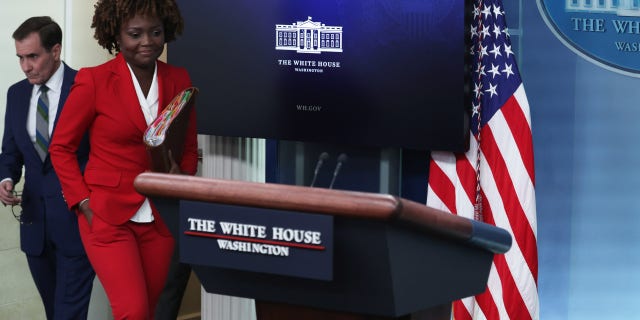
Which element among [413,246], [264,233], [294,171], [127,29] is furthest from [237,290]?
[294,171]

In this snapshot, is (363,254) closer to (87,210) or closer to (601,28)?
(87,210)

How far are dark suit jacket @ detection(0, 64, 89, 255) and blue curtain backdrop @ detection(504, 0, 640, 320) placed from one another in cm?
191

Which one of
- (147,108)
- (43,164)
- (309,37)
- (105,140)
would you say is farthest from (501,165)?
(43,164)

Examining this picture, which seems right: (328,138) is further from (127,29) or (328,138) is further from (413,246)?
(413,246)

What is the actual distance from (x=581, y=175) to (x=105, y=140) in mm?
1931

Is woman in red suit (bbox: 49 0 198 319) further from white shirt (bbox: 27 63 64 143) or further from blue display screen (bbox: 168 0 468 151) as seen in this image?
white shirt (bbox: 27 63 64 143)

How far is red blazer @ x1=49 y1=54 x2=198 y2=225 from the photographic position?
347 centimetres

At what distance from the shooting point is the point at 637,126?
4.22 m

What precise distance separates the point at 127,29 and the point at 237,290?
1.38 metres

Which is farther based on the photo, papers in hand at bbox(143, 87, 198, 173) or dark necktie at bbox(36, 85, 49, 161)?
dark necktie at bbox(36, 85, 49, 161)

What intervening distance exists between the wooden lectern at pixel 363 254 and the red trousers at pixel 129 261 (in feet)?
3.75

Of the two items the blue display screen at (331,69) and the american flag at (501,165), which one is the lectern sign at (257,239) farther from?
the american flag at (501,165)

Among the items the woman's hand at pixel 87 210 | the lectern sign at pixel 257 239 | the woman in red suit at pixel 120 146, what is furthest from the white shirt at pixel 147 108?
the lectern sign at pixel 257 239

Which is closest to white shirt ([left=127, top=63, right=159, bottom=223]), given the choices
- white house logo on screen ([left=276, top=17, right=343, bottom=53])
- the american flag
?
white house logo on screen ([left=276, top=17, right=343, bottom=53])
